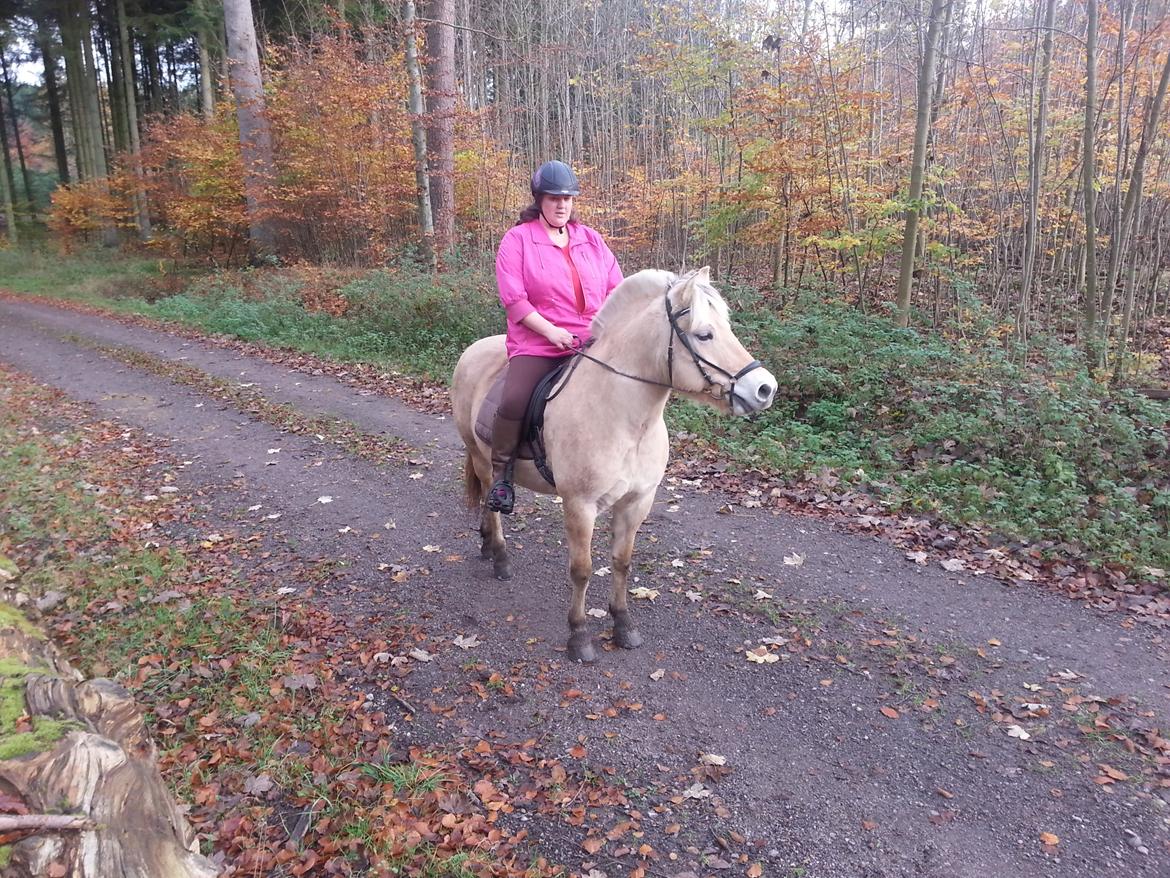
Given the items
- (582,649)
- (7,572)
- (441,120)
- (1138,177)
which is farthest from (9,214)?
(1138,177)

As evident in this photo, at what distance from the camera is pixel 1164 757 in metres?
3.43

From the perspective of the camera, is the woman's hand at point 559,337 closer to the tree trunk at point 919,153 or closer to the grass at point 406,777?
the grass at point 406,777

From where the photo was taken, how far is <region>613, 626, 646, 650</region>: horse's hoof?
14.6 feet

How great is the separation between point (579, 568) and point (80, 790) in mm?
2726

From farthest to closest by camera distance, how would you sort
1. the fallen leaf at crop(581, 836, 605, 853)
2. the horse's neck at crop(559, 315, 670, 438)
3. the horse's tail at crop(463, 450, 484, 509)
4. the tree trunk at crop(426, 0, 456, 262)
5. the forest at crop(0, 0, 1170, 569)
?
the tree trunk at crop(426, 0, 456, 262)
the forest at crop(0, 0, 1170, 569)
the horse's tail at crop(463, 450, 484, 509)
the horse's neck at crop(559, 315, 670, 438)
the fallen leaf at crop(581, 836, 605, 853)

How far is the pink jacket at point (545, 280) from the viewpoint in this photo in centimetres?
418

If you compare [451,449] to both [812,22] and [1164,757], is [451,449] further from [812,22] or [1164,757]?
[812,22]

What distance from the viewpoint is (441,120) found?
52.4 ft

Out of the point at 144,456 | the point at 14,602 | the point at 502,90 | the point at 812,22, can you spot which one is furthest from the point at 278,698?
the point at 502,90

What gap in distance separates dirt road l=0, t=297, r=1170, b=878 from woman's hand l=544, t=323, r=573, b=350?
2.00 m

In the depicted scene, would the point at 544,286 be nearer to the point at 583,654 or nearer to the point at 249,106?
the point at 583,654

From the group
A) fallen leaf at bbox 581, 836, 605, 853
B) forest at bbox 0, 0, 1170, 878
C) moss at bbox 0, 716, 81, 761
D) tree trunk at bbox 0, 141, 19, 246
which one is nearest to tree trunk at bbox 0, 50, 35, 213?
tree trunk at bbox 0, 141, 19, 246

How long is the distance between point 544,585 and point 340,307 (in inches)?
477

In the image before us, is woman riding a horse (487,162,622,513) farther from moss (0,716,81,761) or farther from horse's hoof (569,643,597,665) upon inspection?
moss (0,716,81,761)
